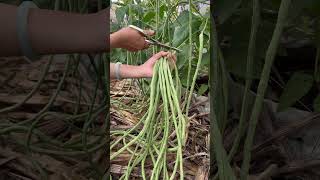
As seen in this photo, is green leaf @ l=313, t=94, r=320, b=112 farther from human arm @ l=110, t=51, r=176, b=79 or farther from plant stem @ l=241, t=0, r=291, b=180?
human arm @ l=110, t=51, r=176, b=79

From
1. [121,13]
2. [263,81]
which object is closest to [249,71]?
[263,81]

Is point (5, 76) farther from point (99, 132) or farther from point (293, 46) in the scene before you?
point (293, 46)

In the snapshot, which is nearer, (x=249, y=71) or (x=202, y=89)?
(x=249, y=71)

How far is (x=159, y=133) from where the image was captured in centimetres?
53

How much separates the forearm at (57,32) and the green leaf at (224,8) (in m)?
0.13

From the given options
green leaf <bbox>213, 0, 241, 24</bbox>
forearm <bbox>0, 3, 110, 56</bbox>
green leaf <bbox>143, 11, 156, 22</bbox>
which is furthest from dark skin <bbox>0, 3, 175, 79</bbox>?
green leaf <bbox>143, 11, 156, 22</bbox>

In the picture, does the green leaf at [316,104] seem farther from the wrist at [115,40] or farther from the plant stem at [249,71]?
the wrist at [115,40]

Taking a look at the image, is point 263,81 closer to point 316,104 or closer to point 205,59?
point 316,104

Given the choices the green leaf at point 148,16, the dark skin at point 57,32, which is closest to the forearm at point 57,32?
the dark skin at point 57,32

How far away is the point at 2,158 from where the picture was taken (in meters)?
0.51

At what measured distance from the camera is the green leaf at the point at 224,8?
379 millimetres

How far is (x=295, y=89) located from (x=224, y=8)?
10 centimetres

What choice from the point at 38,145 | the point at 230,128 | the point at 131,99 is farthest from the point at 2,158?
the point at 230,128

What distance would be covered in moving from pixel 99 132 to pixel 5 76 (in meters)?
0.14
